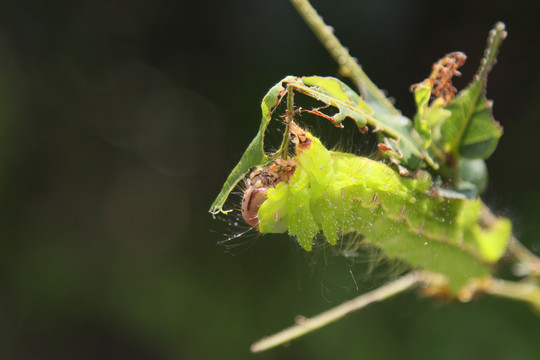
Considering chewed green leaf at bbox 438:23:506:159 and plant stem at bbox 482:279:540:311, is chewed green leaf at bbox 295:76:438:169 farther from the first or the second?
plant stem at bbox 482:279:540:311

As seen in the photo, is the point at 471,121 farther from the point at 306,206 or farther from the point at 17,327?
the point at 17,327

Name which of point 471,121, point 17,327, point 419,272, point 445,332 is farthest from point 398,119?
point 17,327

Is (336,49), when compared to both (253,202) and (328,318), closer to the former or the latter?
(253,202)

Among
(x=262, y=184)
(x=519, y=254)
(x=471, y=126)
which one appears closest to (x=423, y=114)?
(x=471, y=126)

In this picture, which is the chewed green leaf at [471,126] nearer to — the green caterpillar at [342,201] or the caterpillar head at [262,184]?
the green caterpillar at [342,201]

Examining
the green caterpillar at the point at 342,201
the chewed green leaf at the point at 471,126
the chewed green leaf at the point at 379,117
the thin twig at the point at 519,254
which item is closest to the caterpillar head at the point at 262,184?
the green caterpillar at the point at 342,201

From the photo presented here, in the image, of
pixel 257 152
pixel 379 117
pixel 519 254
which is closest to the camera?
pixel 257 152
